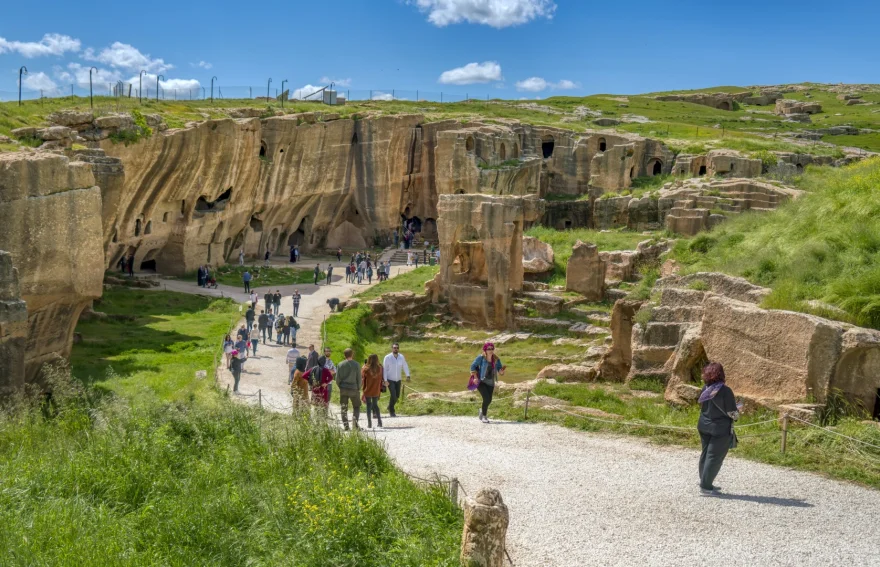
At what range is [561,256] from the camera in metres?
38.2

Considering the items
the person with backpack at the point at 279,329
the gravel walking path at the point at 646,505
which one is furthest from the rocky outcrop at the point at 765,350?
the person with backpack at the point at 279,329

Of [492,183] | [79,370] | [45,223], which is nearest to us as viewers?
[45,223]

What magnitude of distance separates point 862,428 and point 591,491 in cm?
385

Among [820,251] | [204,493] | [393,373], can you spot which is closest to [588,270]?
[820,251]

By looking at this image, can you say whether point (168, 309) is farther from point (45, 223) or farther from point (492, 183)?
point (492, 183)

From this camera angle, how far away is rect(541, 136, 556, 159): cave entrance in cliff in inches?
2349

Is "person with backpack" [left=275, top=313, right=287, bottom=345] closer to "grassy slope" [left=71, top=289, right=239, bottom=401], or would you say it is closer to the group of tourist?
"grassy slope" [left=71, top=289, right=239, bottom=401]

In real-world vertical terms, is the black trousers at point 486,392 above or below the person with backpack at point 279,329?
above

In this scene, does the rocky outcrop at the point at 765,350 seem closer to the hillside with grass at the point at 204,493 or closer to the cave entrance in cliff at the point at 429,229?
the hillside with grass at the point at 204,493

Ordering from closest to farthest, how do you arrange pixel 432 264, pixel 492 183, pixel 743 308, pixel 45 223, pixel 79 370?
pixel 743 308 → pixel 45 223 → pixel 79 370 → pixel 432 264 → pixel 492 183

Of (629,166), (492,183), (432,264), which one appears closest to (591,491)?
(432,264)

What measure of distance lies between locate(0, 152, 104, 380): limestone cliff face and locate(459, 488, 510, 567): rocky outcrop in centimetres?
1514

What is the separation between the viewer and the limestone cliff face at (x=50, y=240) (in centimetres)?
1984

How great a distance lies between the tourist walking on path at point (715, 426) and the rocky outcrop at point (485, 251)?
22.0 metres
